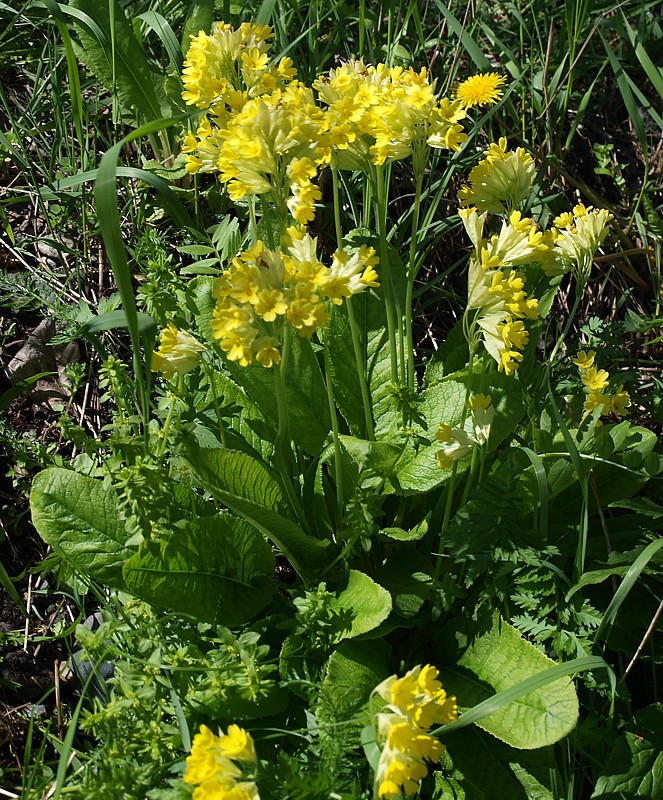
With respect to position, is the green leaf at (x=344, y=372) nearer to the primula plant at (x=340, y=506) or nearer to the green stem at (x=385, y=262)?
the primula plant at (x=340, y=506)

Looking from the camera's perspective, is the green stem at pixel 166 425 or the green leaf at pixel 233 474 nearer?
the green stem at pixel 166 425

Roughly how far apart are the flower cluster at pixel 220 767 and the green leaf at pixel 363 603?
1.70 feet

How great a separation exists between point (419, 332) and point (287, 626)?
1611 mm

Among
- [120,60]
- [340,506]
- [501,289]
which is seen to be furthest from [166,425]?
[120,60]

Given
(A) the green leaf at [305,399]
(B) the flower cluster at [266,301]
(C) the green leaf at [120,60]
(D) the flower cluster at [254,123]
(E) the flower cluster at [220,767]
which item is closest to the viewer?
(E) the flower cluster at [220,767]

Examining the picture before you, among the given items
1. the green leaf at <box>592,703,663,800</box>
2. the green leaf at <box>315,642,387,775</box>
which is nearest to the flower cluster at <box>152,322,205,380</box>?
the green leaf at <box>315,642,387,775</box>

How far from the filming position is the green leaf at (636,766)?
6.46 feet

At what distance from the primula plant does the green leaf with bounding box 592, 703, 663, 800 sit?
81 mm

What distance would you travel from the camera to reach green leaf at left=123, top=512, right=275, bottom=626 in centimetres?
207

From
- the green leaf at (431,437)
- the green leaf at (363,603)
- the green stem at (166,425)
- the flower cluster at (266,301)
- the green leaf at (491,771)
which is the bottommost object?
the green leaf at (491,771)

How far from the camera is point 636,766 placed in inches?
78.2

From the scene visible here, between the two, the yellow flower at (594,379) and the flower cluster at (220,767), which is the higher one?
the yellow flower at (594,379)

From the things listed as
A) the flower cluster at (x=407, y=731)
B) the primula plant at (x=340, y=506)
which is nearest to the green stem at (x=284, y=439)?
the primula plant at (x=340, y=506)

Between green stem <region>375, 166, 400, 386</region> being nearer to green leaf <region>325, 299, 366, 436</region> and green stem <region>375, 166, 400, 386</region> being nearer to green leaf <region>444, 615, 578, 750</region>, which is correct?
green leaf <region>325, 299, 366, 436</region>
